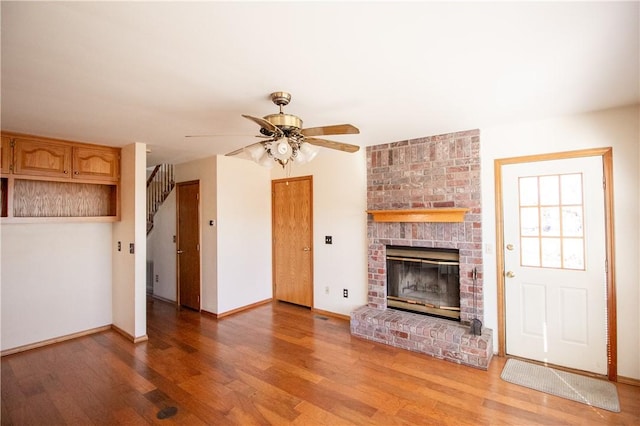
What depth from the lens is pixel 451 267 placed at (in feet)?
11.2

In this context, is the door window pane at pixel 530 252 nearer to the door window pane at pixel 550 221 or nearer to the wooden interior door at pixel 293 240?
the door window pane at pixel 550 221

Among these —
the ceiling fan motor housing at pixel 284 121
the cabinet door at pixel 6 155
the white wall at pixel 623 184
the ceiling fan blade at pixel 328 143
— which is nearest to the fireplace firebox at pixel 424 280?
the white wall at pixel 623 184

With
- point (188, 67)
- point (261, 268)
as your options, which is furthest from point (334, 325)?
point (188, 67)

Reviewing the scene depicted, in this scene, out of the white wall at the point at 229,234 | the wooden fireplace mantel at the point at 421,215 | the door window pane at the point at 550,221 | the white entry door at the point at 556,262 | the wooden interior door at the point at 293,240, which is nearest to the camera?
the white entry door at the point at 556,262

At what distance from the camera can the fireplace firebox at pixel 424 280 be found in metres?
3.42

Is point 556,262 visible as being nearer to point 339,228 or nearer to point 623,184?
point 623,184

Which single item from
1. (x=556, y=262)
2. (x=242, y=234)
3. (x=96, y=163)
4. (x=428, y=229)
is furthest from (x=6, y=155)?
(x=556, y=262)

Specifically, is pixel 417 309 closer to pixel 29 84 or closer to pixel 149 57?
pixel 149 57

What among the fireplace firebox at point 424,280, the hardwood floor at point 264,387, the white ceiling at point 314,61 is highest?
the white ceiling at point 314,61

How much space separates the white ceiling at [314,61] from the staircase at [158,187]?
283 centimetres

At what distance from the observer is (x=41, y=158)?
3256 mm

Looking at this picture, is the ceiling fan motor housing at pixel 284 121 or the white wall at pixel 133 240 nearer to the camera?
the ceiling fan motor housing at pixel 284 121

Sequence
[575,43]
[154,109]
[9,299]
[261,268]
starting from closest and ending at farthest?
[575,43]
[154,109]
[9,299]
[261,268]

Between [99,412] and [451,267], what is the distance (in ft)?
11.3
